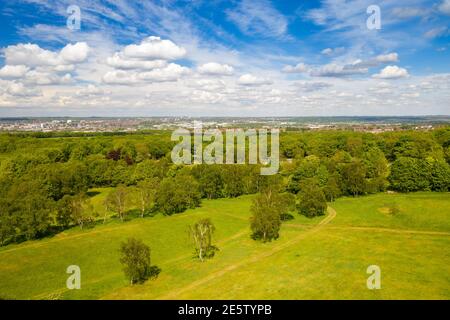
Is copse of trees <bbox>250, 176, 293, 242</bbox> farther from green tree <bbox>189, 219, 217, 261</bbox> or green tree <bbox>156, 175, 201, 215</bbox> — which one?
green tree <bbox>156, 175, 201, 215</bbox>

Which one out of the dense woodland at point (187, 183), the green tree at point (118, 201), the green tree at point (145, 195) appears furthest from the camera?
the green tree at point (145, 195)

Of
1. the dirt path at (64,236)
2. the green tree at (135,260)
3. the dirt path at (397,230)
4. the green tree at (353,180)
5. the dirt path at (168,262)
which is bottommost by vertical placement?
the dirt path at (168,262)

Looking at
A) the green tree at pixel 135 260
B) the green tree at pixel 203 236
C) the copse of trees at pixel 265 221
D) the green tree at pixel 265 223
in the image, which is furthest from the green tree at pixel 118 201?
the green tree at pixel 135 260

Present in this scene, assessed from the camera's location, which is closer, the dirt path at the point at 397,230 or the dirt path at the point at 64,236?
the dirt path at the point at 64,236

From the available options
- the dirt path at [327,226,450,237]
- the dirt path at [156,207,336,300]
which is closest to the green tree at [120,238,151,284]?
the dirt path at [156,207,336,300]

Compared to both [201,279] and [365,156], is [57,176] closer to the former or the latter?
[201,279]

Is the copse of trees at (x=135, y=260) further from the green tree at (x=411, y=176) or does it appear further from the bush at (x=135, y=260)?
the green tree at (x=411, y=176)
